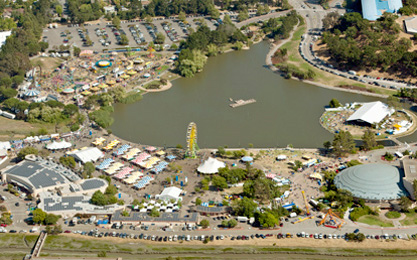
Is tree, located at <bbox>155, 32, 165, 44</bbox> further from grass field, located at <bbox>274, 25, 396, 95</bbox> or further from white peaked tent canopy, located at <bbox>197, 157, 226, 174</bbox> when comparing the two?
white peaked tent canopy, located at <bbox>197, 157, 226, 174</bbox>

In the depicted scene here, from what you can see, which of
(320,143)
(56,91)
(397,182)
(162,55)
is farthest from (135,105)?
(397,182)

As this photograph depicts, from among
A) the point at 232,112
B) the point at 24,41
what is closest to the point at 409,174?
the point at 232,112

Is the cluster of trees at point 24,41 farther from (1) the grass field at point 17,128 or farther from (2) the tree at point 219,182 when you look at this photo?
(2) the tree at point 219,182

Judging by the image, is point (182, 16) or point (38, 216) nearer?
point (38, 216)

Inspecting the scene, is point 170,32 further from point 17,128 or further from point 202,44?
point 17,128

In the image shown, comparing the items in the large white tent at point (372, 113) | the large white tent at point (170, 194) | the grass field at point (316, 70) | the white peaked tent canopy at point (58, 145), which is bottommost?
the grass field at point (316, 70)

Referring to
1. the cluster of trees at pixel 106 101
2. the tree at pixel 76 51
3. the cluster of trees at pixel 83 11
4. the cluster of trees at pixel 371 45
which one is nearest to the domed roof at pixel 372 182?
the cluster of trees at pixel 106 101

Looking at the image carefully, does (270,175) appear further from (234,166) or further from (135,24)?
(135,24)
